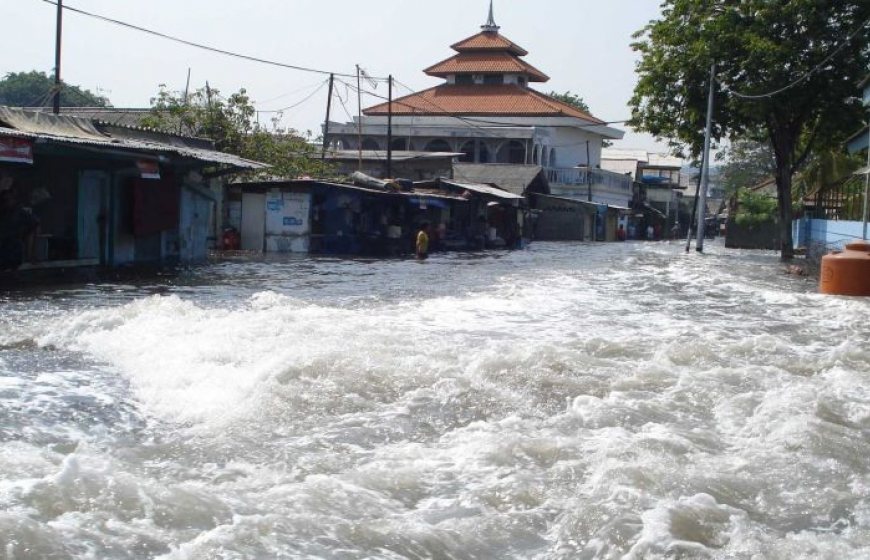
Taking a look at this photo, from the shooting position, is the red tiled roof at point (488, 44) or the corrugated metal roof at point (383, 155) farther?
the red tiled roof at point (488, 44)

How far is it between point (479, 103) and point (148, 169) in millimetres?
35330

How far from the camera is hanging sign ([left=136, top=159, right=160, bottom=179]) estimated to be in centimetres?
1609

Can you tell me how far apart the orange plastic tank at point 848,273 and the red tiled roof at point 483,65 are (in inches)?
1469

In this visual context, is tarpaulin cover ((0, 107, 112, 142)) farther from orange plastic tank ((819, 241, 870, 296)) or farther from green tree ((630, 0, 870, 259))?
green tree ((630, 0, 870, 259))

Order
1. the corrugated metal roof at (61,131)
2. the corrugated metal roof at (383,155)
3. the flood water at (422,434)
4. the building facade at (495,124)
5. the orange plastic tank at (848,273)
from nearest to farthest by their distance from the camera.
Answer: the flood water at (422,434), the corrugated metal roof at (61,131), the orange plastic tank at (848,273), the corrugated metal roof at (383,155), the building facade at (495,124)

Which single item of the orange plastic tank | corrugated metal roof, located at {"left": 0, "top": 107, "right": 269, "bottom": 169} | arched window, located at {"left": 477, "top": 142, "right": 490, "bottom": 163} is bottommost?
the orange plastic tank

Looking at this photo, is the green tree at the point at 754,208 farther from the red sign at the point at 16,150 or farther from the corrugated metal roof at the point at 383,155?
the red sign at the point at 16,150

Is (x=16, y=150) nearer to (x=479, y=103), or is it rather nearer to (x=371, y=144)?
(x=371, y=144)

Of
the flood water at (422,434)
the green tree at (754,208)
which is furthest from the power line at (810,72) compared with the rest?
the flood water at (422,434)

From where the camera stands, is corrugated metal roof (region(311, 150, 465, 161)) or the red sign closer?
the red sign

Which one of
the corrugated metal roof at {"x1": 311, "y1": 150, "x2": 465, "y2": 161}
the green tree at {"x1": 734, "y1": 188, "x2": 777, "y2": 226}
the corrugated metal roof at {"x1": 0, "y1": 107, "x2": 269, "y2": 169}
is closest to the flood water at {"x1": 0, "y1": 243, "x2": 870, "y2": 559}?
the corrugated metal roof at {"x1": 0, "y1": 107, "x2": 269, "y2": 169}

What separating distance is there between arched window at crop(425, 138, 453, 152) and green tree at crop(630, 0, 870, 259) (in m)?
17.7

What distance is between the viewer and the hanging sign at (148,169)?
16.1m

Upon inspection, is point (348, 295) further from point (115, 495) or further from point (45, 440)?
point (115, 495)
